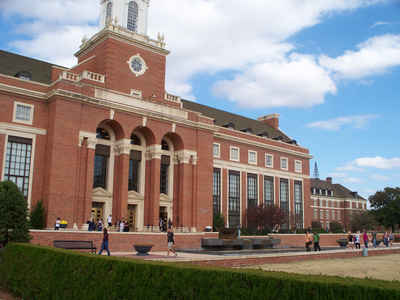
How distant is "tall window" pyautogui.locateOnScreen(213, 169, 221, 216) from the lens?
158ft

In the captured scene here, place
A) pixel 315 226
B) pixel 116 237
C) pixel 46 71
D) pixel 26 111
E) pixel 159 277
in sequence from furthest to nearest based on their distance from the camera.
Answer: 1. pixel 315 226
2. pixel 46 71
3. pixel 26 111
4. pixel 116 237
5. pixel 159 277

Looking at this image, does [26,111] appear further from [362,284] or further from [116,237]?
[362,284]

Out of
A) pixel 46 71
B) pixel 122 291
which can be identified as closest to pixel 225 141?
pixel 46 71

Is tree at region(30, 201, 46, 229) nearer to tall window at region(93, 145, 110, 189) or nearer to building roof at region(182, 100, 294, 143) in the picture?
tall window at region(93, 145, 110, 189)

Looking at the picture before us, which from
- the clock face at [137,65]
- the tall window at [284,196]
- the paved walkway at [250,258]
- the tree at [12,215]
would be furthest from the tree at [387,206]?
the tree at [12,215]

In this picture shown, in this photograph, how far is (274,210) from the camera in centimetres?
4962

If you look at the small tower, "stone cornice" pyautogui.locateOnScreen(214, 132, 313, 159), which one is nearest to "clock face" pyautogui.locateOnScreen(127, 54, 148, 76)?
the small tower

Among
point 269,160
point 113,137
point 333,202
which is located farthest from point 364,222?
point 113,137

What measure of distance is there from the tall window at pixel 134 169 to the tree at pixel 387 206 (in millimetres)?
52529

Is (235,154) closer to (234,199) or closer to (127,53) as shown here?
(234,199)

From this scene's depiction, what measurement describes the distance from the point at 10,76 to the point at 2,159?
23.1 ft

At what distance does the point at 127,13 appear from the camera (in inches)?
1628

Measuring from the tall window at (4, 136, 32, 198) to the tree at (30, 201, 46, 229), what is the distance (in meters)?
2.13

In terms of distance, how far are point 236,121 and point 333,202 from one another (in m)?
50.8
